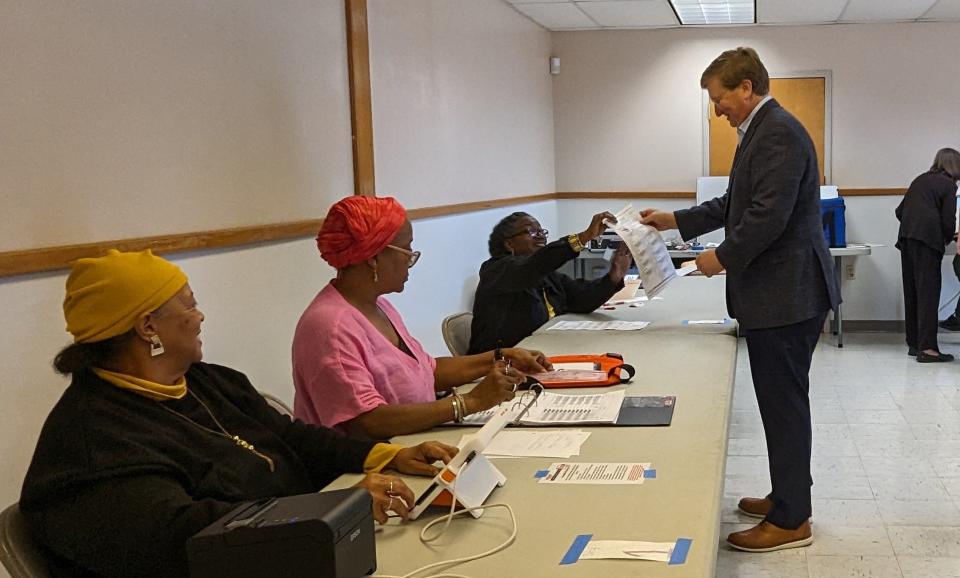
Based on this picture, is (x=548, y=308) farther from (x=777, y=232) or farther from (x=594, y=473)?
(x=594, y=473)

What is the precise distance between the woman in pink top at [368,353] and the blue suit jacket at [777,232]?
726 mm

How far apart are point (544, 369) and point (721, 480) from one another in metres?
0.92

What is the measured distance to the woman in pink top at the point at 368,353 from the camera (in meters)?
2.12

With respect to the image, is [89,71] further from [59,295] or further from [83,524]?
[83,524]

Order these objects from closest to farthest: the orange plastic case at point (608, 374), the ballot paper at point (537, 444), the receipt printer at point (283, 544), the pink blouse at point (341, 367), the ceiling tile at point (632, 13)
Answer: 1. the receipt printer at point (283, 544)
2. the ballot paper at point (537, 444)
3. the pink blouse at point (341, 367)
4. the orange plastic case at point (608, 374)
5. the ceiling tile at point (632, 13)

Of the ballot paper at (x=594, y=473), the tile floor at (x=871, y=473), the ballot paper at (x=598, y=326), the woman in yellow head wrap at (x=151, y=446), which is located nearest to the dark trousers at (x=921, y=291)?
the tile floor at (x=871, y=473)

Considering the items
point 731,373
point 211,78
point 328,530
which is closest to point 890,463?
point 731,373

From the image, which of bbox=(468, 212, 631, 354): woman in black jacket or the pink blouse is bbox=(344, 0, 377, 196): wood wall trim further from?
the pink blouse

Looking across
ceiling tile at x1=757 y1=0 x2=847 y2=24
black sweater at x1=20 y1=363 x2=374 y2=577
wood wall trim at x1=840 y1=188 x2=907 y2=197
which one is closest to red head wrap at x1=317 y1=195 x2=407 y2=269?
black sweater at x1=20 y1=363 x2=374 y2=577

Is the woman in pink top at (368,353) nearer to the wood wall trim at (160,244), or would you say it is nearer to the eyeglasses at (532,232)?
the wood wall trim at (160,244)

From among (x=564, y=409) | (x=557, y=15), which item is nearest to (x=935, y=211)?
(x=557, y=15)

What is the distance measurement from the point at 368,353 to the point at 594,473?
67 cm

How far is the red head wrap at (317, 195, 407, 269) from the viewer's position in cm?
231

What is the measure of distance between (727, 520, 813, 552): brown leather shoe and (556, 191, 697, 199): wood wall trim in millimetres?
4725
